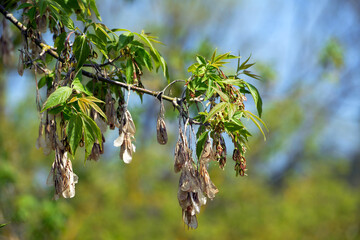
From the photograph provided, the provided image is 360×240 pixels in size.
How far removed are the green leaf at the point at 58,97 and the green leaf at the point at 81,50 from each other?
0.20 m

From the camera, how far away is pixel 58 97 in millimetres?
1362

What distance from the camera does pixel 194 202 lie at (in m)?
1.45

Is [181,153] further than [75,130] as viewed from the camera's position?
Yes

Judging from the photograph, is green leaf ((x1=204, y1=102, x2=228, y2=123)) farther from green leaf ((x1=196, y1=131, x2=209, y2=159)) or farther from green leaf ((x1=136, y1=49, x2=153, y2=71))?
green leaf ((x1=136, y1=49, x2=153, y2=71))

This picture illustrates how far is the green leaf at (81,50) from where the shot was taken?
158 centimetres

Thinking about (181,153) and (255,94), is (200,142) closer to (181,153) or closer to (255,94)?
(181,153)

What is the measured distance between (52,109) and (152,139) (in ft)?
35.3

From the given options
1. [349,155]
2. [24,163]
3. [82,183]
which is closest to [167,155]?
[82,183]

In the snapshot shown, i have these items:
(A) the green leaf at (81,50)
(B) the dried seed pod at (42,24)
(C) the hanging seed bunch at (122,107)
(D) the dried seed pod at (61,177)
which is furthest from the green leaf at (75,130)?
(B) the dried seed pod at (42,24)

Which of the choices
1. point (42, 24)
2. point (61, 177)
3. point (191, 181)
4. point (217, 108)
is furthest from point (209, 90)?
point (42, 24)

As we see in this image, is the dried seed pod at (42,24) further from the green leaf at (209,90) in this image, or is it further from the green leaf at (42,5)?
the green leaf at (209,90)

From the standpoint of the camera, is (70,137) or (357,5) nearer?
(70,137)

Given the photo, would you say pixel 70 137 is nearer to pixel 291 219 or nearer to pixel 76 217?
pixel 76 217

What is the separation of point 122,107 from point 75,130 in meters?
0.35
